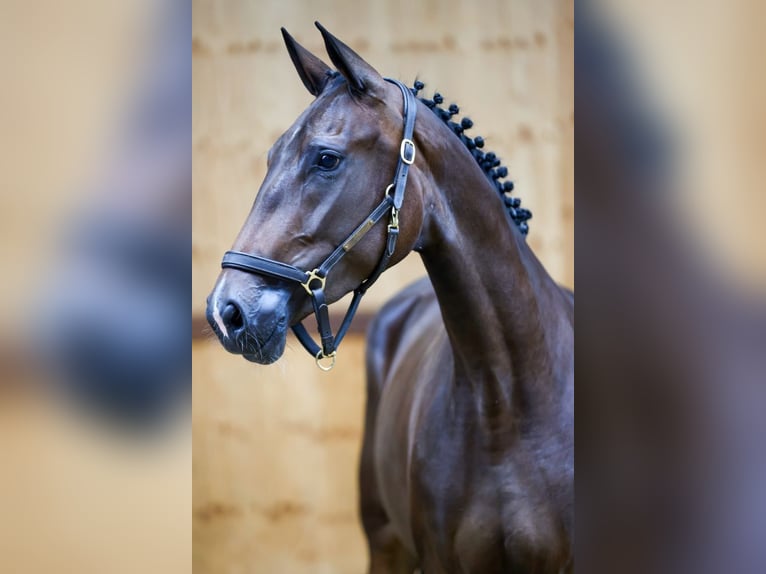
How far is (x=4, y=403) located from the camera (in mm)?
360

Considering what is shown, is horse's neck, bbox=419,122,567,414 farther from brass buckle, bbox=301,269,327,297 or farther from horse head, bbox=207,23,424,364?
brass buckle, bbox=301,269,327,297

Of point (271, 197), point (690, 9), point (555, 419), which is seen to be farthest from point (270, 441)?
point (690, 9)

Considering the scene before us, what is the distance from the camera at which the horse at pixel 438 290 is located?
1105 mm

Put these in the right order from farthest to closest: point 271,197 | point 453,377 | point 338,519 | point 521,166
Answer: point 338,519, point 521,166, point 453,377, point 271,197

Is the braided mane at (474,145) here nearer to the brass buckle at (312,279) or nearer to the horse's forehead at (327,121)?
the horse's forehead at (327,121)

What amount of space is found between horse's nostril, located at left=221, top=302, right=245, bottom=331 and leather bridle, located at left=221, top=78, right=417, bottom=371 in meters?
0.05

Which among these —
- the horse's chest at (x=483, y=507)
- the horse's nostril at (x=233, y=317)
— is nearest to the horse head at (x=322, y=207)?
the horse's nostril at (x=233, y=317)

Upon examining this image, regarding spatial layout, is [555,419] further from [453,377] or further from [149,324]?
[149,324]

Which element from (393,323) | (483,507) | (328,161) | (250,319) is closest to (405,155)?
(328,161)

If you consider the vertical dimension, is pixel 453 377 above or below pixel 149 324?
below

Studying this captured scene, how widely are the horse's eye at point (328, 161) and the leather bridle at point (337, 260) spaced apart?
0.30 ft

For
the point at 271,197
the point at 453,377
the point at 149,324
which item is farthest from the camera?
the point at 453,377

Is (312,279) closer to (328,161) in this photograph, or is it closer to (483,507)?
(328,161)

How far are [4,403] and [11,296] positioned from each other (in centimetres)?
5
